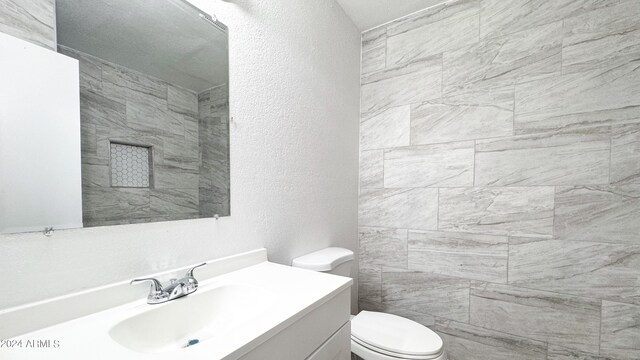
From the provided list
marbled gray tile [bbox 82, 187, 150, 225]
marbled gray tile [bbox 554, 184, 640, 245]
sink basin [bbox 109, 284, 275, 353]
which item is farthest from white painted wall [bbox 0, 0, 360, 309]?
marbled gray tile [bbox 554, 184, 640, 245]

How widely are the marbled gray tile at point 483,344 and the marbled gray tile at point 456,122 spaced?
1.19 metres

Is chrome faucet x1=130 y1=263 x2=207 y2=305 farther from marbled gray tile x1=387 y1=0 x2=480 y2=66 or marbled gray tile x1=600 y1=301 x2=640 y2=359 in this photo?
marbled gray tile x1=600 y1=301 x2=640 y2=359

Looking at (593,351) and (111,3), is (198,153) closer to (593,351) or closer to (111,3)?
(111,3)

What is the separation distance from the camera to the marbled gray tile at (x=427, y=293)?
1.62 meters

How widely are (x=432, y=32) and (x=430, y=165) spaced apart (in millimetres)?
895

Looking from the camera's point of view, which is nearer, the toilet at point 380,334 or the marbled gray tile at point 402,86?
the toilet at point 380,334

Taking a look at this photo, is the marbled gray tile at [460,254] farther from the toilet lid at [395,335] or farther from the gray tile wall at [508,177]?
the toilet lid at [395,335]

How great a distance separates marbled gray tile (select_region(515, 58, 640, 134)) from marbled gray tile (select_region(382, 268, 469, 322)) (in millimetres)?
1033

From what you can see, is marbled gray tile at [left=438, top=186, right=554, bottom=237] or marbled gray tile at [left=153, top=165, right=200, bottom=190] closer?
marbled gray tile at [left=153, top=165, right=200, bottom=190]

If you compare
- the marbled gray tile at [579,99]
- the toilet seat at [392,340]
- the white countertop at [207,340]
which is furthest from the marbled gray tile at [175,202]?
the marbled gray tile at [579,99]

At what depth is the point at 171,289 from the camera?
77 cm

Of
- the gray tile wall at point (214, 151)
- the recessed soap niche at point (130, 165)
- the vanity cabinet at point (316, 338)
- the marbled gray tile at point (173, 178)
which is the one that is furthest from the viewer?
the gray tile wall at point (214, 151)

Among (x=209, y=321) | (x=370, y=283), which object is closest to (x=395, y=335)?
(x=370, y=283)

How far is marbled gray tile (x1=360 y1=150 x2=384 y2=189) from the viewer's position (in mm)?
1892
